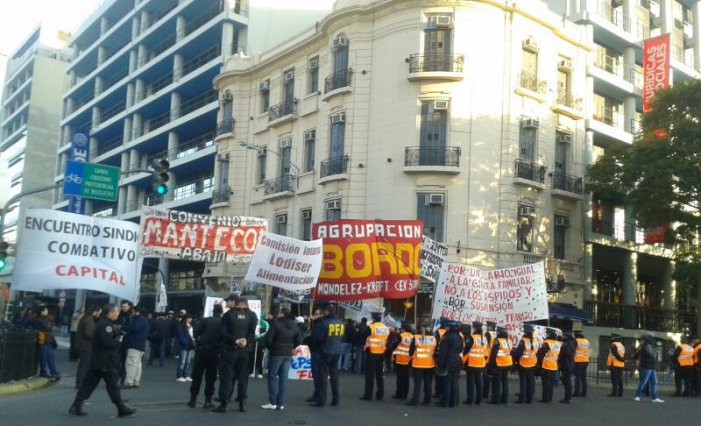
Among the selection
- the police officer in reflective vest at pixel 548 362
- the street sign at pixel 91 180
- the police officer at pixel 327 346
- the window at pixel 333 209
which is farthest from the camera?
the window at pixel 333 209

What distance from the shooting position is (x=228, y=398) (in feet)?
40.0

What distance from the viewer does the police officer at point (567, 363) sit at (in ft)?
56.1

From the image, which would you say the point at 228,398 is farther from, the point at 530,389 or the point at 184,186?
the point at 184,186

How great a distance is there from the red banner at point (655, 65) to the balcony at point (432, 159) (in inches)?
395

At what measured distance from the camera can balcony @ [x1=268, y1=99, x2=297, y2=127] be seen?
1353 inches

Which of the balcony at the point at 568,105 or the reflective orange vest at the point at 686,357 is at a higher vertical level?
the balcony at the point at 568,105

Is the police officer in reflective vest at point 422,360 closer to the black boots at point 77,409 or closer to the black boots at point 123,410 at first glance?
the black boots at point 123,410

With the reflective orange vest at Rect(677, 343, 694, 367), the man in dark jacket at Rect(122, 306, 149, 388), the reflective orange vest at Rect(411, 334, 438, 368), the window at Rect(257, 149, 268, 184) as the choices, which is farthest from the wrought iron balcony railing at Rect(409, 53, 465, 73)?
the man in dark jacket at Rect(122, 306, 149, 388)

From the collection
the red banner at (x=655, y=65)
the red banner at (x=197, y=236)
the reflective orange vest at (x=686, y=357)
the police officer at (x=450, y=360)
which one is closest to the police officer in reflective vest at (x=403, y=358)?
the police officer at (x=450, y=360)

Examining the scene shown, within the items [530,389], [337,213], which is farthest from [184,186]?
[530,389]

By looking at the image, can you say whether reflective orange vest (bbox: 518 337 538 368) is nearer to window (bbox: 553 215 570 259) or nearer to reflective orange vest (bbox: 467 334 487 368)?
reflective orange vest (bbox: 467 334 487 368)

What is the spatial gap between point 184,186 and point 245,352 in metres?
35.0

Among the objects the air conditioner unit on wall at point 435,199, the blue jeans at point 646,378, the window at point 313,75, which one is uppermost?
the window at point 313,75

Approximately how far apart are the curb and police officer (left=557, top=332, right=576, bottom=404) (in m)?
11.0
